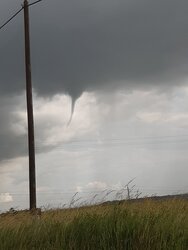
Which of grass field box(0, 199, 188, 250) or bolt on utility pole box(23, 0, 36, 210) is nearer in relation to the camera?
grass field box(0, 199, 188, 250)

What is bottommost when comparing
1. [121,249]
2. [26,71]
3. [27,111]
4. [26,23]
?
[121,249]

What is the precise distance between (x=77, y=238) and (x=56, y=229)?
2.40 feet

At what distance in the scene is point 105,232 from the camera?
11273mm

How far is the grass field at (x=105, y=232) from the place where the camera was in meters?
10.8

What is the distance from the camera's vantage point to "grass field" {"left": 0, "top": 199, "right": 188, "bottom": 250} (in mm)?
10781

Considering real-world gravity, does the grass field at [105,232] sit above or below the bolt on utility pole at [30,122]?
below

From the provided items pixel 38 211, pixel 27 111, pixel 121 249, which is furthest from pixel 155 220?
pixel 27 111

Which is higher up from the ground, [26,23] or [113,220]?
[26,23]

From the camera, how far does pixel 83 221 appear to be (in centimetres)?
1205

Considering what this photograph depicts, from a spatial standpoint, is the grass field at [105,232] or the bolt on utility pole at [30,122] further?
the bolt on utility pole at [30,122]

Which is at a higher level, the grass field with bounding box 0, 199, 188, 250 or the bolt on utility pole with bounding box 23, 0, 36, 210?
the bolt on utility pole with bounding box 23, 0, 36, 210

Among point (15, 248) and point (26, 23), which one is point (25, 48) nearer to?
point (26, 23)

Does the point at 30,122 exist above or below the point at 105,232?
above

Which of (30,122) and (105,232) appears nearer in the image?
(105,232)
